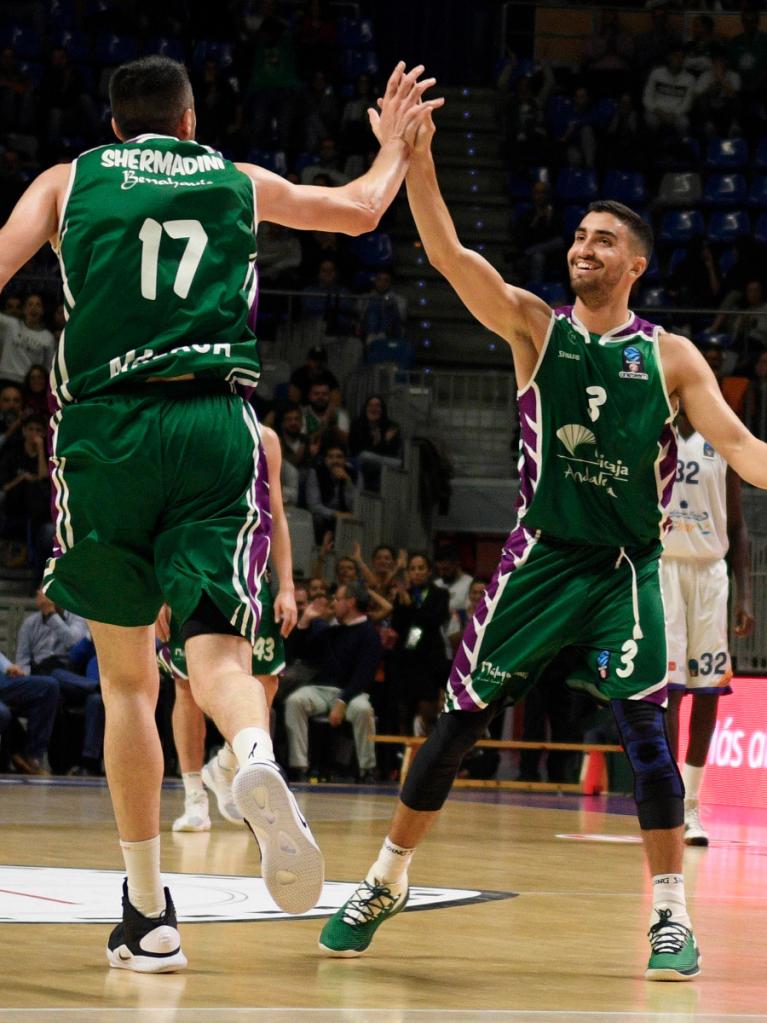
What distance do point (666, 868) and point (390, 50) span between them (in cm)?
1948

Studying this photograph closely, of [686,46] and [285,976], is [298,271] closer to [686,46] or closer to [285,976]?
[686,46]

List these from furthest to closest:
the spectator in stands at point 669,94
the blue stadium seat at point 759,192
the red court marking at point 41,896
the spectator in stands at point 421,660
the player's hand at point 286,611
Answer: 1. the spectator in stands at point 669,94
2. the blue stadium seat at point 759,192
3. the spectator in stands at point 421,660
4. the player's hand at point 286,611
5. the red court marking at point 41,896

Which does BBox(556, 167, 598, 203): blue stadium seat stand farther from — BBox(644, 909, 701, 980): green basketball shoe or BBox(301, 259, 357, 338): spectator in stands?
BBox(644, 909, 701, 980): green basketball shoe

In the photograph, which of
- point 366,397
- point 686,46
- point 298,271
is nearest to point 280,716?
point 366,397

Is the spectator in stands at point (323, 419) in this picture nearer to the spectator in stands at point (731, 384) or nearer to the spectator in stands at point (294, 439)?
the spectator in stands at point (294, 439)

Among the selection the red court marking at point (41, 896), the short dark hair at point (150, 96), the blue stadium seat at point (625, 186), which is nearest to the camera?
the short dark hair at point (150, 96)

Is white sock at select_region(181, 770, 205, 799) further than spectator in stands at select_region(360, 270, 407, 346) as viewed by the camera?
No

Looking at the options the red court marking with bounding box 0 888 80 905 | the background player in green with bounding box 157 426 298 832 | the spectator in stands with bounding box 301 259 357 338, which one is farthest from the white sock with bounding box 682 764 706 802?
the spectator in stands with bounding box 301 259 357 338

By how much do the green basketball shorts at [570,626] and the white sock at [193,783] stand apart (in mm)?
4013

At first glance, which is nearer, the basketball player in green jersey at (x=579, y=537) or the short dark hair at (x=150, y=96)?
the short dark hair at (x=150, y=96)

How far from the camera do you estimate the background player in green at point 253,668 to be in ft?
25.5

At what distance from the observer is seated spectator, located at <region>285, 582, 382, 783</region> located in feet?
43.8

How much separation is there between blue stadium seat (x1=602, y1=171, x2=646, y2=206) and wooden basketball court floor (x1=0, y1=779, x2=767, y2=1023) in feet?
39.8

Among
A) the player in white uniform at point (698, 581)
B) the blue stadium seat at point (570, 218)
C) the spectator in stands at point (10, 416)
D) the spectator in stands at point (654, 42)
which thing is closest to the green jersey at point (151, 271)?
the player in white uniform at point (698, 581)
